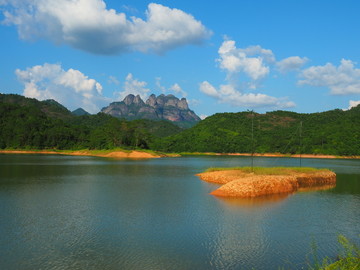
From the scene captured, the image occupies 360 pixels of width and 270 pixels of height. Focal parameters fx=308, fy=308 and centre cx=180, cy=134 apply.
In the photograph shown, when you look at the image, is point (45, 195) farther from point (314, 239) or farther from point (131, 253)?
point (314, 239)

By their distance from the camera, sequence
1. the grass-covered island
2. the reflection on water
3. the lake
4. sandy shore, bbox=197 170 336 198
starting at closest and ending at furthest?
the lake, the reflection on water, sandy shore, bbox=197 170 336 198, the grass-covered island

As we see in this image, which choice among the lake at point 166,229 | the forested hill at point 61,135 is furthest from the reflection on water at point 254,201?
the forested hill at point 61,135

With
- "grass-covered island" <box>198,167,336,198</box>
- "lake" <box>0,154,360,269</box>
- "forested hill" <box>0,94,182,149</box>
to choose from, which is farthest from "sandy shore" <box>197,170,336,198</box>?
"forested hill" <box>0,94,182,149</box>

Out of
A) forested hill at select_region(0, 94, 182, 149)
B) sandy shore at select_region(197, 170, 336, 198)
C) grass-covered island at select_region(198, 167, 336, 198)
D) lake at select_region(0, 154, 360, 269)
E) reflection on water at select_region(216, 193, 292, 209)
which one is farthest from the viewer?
forested hill at select_region(0, 94, 182, 149)

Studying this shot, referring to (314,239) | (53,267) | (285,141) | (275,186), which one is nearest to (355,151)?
(285,141)

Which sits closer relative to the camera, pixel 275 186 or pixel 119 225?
pixel 119 225

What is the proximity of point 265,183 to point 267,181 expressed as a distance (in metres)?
0.62

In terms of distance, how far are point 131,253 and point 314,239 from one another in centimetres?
1175

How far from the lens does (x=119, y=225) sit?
73.1 feet

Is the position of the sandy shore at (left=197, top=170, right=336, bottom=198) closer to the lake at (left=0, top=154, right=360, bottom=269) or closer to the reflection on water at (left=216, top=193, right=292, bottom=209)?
the reflection on water at (left=216, top=193, right=292, bottom=209)

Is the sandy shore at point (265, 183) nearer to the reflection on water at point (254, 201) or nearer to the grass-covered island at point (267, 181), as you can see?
the grass-covered island at point (267, 181)

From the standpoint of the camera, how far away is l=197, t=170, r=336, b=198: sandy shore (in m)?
35.5

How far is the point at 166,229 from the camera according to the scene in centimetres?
2158

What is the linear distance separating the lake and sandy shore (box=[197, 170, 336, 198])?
2.21 m
